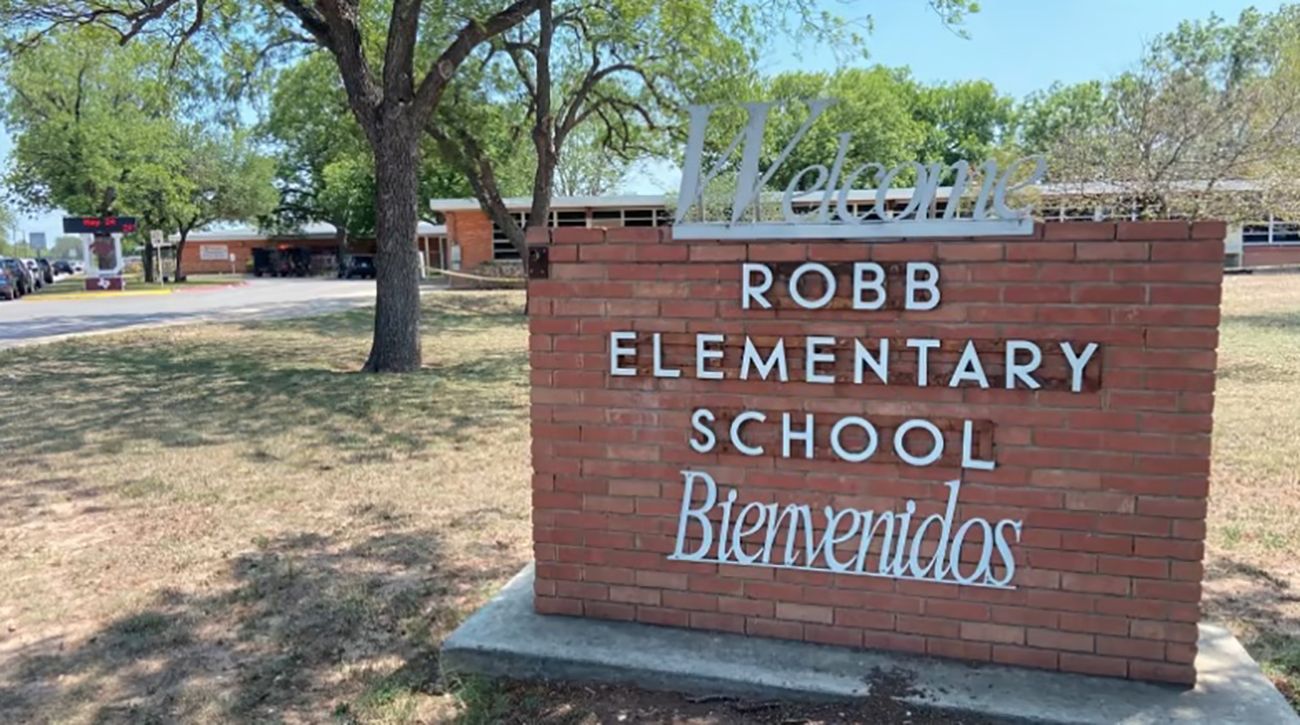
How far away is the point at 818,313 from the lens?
3275 mm

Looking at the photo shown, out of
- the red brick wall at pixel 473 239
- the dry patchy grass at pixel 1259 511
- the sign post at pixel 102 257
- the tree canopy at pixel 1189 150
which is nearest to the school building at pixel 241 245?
the red brick wall at pixel 473 239

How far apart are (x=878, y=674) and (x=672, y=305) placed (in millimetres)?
1489

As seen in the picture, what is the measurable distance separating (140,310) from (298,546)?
21.3m

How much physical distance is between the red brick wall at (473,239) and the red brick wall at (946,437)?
36257 mm

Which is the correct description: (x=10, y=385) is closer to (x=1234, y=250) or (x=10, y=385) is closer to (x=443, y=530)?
(x=443, y=530)

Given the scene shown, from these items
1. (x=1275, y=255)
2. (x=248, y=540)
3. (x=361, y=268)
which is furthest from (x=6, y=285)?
(x=1275, y=255)

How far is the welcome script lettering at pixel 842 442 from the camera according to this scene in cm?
314

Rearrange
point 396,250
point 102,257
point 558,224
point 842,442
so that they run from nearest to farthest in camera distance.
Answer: point 842,442 → point 396,250 → point 102,257 → point 558,224

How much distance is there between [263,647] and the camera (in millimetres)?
3732

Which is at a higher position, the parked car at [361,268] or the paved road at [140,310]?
the parked car at [361,268]

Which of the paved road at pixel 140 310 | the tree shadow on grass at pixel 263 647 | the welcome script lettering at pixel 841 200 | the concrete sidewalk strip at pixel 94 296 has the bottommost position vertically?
the tree shadow on grass at pixel 263 647

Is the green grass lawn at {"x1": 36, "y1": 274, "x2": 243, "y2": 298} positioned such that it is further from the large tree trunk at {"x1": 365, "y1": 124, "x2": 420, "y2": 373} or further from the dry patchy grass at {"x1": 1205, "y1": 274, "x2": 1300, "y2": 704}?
the dry patchy grass at {"x1": 1205, "y1": 274, "x2": 1300, "y2": 704}

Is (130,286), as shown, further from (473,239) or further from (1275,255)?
(1275,255)

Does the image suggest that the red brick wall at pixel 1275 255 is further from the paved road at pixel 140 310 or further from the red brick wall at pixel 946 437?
the red brick wall at pixel 946 437
